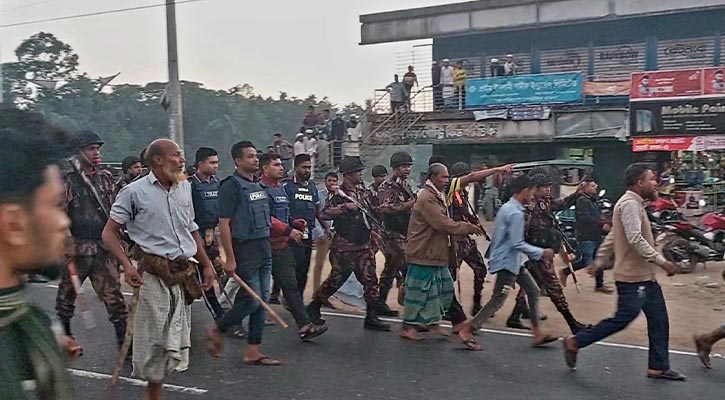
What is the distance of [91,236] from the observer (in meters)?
7.05

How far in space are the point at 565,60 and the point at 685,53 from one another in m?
3.55

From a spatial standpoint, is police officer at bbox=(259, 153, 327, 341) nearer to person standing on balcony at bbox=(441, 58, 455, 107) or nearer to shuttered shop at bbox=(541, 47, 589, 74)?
person standing on balcony at bbox=(441, 58, 455, 107)

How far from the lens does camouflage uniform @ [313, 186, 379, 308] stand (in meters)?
8.74

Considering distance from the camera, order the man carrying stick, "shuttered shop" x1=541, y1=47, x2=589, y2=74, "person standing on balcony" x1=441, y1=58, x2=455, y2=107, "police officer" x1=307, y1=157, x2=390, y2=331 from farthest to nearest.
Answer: "shuttered shop" x1=541, y1=47, x2=589, y2=74, "person standing on balcony" x1=441, y1=58, x2=455, y2=107, "police officer" x1=307, y1=157, x2=390, y2=331, the man carrying stick

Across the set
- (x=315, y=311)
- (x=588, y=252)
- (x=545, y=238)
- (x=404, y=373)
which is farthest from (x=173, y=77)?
(x=404, y=373)

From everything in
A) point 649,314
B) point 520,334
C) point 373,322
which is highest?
point 649,314

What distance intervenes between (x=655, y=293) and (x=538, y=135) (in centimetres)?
1802

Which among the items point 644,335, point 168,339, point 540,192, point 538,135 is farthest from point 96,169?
point 538,135

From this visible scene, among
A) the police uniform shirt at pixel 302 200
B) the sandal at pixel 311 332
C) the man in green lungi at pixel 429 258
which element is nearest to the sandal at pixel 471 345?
the man in green lungi at pixel 429 258

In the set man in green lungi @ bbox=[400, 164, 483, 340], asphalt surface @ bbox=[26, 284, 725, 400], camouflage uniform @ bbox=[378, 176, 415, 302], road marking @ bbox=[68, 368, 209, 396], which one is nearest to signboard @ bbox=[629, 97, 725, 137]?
camouflage uniform @ bbox=[378, 176, 415, 302]

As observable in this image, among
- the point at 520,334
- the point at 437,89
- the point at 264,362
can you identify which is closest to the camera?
the point at 264,362

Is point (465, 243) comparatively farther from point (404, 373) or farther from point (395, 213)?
point (404, 373)

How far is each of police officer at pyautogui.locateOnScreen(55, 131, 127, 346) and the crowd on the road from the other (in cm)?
1

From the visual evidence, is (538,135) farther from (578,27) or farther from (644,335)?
(644,335)
